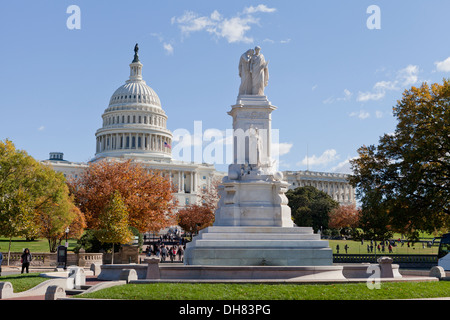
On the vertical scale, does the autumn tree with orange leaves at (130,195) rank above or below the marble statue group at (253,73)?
below

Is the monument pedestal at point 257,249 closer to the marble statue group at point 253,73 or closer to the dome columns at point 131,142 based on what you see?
the marble statue group at point 253,73

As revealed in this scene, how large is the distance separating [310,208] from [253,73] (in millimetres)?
84504

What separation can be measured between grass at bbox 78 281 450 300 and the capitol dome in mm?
128884

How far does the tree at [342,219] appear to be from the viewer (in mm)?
107312

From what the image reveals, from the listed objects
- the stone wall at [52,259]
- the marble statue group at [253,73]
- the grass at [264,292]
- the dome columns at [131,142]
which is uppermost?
the dome columns at [131,142]

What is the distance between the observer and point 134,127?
5832 inches

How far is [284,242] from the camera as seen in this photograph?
69.1 feet

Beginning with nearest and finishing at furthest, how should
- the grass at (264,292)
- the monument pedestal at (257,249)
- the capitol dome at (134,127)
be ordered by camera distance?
the grass at (264,292) < the monument pedestal at (257,249) < the capitol dome at (134,127)

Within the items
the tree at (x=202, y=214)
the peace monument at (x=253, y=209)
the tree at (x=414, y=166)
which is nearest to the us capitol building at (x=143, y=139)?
the tree at (x=202, y=214)

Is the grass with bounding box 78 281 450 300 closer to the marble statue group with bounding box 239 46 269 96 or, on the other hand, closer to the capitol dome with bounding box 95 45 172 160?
the marble statue group with bounding box 239 46 269 96

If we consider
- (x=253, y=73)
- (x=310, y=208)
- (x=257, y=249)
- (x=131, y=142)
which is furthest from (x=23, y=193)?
(x=131, y=142)
